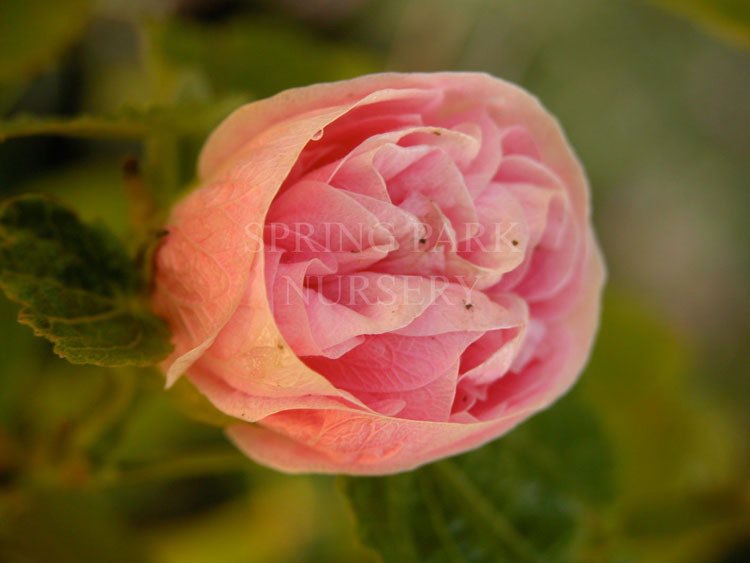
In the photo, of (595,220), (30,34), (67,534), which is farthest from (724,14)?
(595,220)

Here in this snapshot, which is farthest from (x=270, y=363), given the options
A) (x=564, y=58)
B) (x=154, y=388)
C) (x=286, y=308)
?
(x=564, y=58)

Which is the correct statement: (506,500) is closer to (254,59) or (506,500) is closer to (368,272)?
(368,272)

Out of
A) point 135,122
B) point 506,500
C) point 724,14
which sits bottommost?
point 506,500

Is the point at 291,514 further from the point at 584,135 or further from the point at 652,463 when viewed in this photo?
the point at 584,135

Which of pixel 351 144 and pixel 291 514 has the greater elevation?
pixel 351 144

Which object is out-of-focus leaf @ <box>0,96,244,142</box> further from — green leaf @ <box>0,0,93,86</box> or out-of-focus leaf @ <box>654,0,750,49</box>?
out-of-focus leaf @ <box>654,0,750,49</box>

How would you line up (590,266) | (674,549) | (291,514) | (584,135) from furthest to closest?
(584,135) → (291,514) → (674,549) → (590,266)

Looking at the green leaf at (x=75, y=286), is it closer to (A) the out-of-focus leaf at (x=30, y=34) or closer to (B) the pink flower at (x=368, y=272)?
(B) the pink flower at (x=368, y=272)
